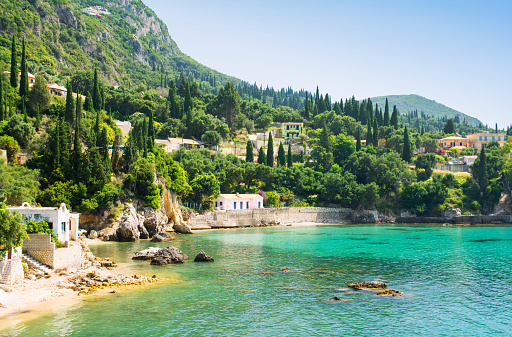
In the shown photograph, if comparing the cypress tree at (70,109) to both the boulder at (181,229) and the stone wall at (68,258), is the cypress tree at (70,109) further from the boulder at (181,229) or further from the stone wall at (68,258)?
the stone wall at (68,258)

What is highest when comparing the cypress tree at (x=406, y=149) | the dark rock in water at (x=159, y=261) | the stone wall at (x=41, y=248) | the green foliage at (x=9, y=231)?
→ the cypress tree at (x=406, y=149)

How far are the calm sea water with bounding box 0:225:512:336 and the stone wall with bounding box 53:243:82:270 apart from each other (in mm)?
3431

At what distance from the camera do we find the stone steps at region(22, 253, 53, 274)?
2481 cm

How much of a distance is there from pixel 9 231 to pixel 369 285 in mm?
18631

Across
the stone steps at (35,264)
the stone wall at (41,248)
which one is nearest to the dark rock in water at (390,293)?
the stone steps at (35,264)

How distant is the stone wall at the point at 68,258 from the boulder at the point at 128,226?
18.0 meters

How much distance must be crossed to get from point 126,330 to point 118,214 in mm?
32076

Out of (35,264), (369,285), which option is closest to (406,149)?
(369,285)

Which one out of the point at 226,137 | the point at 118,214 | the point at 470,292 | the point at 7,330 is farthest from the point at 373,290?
the point at 226,137

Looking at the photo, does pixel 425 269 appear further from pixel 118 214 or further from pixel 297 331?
pixel 118 214

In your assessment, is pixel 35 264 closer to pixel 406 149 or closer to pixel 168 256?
pixel 168 256

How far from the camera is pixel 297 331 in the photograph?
17.8m

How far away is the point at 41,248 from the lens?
25844 millimetres

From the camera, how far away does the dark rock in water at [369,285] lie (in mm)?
24578
